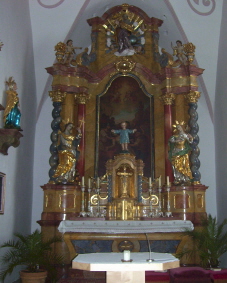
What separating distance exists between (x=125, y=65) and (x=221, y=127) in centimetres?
315

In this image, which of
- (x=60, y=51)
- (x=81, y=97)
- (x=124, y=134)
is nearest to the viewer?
(x=124, y=134)

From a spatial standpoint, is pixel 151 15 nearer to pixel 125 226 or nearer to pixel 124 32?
pixel 124 32

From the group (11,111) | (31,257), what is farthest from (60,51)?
(31,257)

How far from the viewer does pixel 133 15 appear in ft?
38.4

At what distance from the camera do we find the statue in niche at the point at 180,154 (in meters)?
9.93

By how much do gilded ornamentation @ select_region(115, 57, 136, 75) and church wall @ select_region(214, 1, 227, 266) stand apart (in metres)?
2.43

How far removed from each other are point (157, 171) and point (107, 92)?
259cm

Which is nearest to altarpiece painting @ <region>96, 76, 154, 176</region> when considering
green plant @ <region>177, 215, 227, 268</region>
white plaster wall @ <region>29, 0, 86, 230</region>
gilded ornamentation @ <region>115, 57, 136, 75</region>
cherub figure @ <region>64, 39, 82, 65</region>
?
gilded ornamentation @ <region>115, 57, 136, 75</region>

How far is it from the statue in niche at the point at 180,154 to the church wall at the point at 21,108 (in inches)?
149

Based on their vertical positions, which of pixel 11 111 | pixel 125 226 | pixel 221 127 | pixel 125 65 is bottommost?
pixel 125 226

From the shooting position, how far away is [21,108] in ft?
33.2

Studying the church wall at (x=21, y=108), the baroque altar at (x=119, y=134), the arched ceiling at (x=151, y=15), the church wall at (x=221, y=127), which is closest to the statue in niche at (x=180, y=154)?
the baroque altar at (x=119, y=134)

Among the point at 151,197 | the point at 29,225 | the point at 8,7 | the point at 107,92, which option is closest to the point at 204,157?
the point at 151,197

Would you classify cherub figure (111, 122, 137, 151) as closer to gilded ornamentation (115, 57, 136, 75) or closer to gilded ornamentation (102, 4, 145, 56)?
gilded ornamentation (115, 57, 136, 75)
